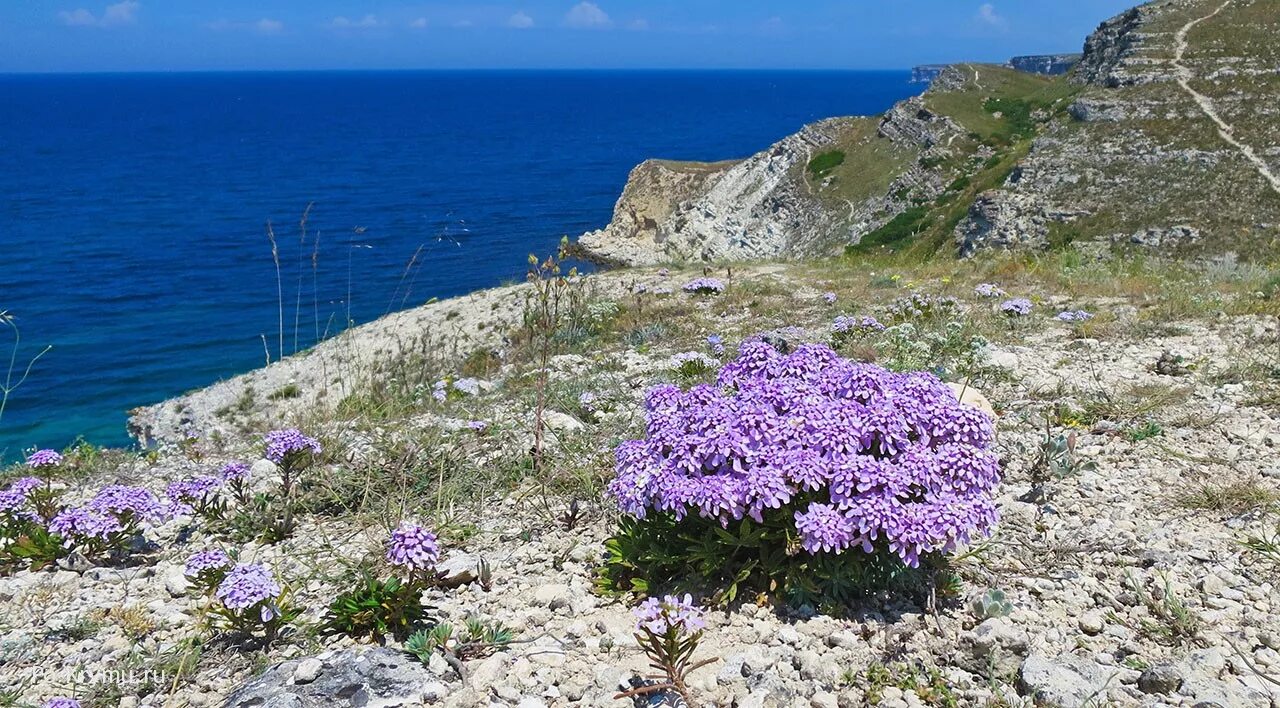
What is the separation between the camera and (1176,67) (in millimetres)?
50656

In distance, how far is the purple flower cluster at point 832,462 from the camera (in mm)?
4141

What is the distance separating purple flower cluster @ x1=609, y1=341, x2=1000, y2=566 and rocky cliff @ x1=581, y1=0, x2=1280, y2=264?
33.9 m

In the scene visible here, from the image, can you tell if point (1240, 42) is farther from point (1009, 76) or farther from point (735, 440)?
point (735, 440)

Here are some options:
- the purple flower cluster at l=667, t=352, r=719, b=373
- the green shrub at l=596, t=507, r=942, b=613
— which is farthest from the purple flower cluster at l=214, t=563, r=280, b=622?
the purple flower cluster at l=667, t=352, r=719, b=373

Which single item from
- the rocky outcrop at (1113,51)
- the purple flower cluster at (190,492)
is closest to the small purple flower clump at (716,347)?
the purple flower cluster at (190,492)

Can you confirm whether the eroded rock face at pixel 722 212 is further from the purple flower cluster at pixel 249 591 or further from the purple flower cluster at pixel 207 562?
the purple flower cluster at pixel 249 591

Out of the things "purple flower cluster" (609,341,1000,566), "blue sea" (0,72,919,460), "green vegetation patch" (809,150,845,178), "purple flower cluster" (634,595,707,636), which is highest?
"purple flower cluster" (609,341,1000,566)

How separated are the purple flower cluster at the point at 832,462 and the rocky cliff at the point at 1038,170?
1335 inches

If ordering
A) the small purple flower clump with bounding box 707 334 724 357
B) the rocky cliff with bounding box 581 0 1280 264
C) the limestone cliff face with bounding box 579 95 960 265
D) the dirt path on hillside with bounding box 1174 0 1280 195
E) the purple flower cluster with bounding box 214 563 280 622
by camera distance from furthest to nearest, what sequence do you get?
the limestone cliff face with bounding box 579 95 960 265
the dirt path on hillside with bounding box 1174 0 1280 195
the rocky cliff with bounding box 581 0 1280 264
the small purple flower clump with bounding box 707 334 724 357
the purple flower cluster with bounding box 214 563 280 622

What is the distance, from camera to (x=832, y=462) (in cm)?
430

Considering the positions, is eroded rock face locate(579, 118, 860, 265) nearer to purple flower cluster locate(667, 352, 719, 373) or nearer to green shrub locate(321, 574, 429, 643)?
purple flower cluster locate(667, 352, 719, 373)

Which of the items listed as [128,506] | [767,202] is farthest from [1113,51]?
[128,506]

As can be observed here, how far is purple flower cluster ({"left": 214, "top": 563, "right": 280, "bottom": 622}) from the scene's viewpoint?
14.2ft

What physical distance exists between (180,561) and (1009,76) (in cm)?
8404
